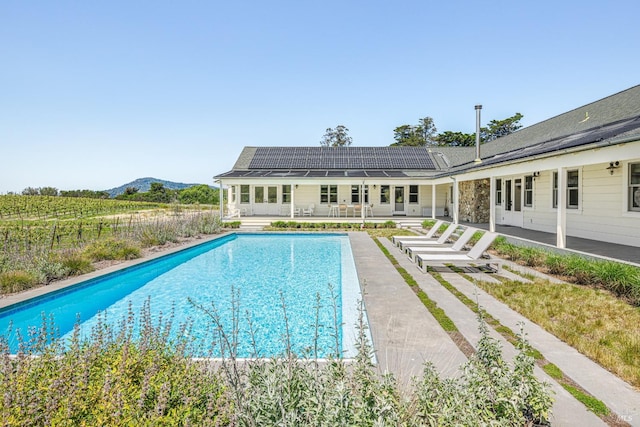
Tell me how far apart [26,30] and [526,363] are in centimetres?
1869

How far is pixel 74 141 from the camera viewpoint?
2958 centimetres

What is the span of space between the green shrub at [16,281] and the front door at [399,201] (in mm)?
20261

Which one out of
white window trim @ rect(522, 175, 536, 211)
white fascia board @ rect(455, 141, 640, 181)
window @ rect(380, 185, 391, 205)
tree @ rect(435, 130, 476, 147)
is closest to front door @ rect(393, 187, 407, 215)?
window @ rect(380, 185, 391, 205)

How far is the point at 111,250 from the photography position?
11.0 meters

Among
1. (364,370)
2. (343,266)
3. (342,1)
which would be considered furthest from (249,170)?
(364,370)

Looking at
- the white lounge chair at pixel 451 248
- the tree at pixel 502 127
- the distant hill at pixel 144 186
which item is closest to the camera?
the white lounge chair at pixel 451 248

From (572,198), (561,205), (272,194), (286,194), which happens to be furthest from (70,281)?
(286,194)

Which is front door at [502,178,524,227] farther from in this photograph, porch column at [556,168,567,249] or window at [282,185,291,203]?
window at [282,185,291,203]

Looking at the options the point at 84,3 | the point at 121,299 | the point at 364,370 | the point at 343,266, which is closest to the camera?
the point at 364,370

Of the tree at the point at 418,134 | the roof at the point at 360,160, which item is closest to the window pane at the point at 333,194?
the roof at the point at 360,160

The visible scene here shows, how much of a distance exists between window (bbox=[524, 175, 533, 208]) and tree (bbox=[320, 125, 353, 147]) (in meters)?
45.0

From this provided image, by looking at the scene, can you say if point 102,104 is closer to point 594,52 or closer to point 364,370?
point 364,370

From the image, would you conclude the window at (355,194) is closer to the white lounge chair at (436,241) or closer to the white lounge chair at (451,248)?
the white lounge chair at (436,241)

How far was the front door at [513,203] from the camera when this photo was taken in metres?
15.6
